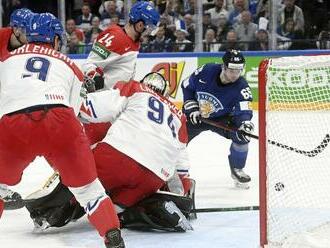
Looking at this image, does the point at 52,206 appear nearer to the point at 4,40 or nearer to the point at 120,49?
the point at 120,49

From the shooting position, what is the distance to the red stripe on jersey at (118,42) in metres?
4.61

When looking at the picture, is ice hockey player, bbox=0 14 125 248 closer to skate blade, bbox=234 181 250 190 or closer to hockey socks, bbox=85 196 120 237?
hockey socks, bbox=85 196 120 237

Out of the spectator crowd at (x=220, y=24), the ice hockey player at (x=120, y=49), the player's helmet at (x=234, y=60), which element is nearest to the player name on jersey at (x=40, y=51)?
the ice hockey player at (x=120, y=49)

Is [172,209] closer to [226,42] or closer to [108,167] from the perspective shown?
[108,167]

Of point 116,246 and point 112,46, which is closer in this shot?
point 116,246

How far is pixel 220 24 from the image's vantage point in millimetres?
8656

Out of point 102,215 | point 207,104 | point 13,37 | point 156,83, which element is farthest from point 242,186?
point 102,215

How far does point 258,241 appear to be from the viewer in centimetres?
343

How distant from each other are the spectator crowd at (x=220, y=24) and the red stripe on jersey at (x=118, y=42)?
3.62 m

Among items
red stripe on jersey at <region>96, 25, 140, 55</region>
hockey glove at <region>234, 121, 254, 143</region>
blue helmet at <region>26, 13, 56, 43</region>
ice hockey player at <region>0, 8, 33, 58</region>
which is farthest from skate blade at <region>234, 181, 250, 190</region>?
blue helmet at <region>26, 13, 56, 43</region>

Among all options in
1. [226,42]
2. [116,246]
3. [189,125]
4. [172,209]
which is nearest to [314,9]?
[226,42]

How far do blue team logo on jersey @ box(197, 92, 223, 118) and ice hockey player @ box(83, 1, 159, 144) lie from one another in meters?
0.51

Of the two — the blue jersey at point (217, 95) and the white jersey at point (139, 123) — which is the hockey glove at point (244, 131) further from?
the white jersey at point (139, 123)

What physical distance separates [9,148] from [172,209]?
0.89 m
